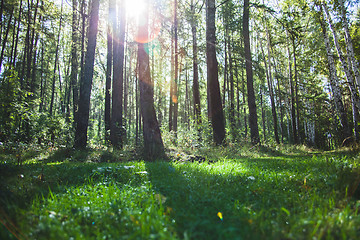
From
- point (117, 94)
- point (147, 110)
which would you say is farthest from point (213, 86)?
point (117, 94)

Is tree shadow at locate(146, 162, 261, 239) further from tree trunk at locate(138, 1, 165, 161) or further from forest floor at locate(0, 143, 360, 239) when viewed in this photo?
tree trunk at locate(138, 1, 165, 161)

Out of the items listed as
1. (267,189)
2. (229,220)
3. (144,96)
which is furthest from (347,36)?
(229,220)

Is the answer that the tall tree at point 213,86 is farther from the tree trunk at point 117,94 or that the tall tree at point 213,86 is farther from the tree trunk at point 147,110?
the tree trunk at point 117,94

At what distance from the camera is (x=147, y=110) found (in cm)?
789

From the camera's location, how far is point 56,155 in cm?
879

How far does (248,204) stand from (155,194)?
130 cm

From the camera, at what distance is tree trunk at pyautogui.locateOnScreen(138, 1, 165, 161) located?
7768mm

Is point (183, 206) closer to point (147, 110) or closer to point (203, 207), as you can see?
point (203, 207)

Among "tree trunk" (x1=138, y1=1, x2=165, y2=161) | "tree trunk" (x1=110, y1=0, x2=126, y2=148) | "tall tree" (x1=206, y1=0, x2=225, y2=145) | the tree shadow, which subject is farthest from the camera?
"tree trunk" (x1=110, y1=0, x2=126, y2=148)

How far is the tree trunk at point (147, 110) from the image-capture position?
777cm

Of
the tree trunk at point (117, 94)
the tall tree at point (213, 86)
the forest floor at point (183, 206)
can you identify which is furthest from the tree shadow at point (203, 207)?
the tree trunk at point (117, 94)

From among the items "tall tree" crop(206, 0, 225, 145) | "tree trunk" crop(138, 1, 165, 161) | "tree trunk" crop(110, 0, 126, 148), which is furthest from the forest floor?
"tree trunk" crop(110, 0, 126, 148)

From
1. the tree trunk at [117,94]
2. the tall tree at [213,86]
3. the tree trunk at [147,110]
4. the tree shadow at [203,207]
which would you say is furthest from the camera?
the tree trunk at [117,94]

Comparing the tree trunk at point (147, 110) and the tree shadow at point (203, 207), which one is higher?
the tree trunk at point (147, 110)
